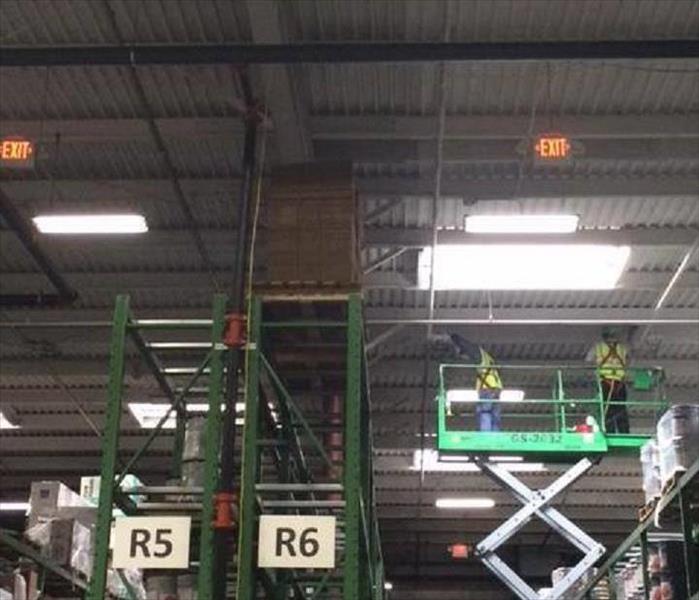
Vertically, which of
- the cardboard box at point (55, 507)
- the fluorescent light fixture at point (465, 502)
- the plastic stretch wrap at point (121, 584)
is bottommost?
the plastic stretch wrap at point (121, 584)

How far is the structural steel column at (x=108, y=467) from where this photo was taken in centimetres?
809

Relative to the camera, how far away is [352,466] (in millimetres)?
8281

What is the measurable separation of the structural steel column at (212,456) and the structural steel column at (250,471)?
0.19m

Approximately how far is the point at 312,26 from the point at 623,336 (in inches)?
358

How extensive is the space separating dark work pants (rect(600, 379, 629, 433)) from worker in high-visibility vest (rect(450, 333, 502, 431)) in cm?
170

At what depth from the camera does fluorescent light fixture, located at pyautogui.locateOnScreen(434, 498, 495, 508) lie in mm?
25891

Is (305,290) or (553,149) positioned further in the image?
(553,149)

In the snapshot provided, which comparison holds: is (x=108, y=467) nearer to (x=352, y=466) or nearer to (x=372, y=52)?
(x=352, y=466)

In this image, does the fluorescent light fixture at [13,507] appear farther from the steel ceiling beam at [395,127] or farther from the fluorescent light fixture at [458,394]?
the steel ceiling beam at [395,127]

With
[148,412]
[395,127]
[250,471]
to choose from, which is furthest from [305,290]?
[148,412]

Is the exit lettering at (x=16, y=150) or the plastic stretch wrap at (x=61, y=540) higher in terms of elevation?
the exit lettering at (x=16, y=150)

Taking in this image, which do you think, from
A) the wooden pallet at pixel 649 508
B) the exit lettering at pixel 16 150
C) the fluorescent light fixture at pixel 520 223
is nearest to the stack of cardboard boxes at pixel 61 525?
the exit lettering at pixel 16 150

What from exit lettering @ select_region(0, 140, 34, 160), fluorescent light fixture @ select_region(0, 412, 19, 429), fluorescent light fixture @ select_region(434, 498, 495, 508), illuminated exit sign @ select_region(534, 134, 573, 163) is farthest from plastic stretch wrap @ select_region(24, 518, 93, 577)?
fluorescent light fixture @ select_region(434, 498, 495, 508)

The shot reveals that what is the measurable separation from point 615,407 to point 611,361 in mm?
735
